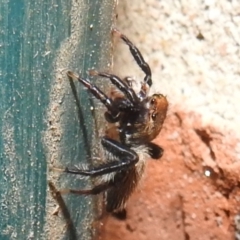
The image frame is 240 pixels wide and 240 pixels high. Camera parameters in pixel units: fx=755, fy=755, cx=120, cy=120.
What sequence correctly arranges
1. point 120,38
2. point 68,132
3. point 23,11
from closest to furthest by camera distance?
point 23,11 → point 68,132 → point 120,38

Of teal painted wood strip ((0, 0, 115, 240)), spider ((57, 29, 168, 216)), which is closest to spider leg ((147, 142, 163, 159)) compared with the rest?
spider ((57, 29, 168, 216))

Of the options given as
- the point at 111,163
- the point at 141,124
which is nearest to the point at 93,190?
the point at 111,163

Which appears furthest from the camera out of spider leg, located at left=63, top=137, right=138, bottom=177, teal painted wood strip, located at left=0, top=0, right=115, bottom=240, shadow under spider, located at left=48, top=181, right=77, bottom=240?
spider leg, located at left=63, top=137, right=138, bottom=177

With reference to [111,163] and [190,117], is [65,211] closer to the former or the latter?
[111,163]

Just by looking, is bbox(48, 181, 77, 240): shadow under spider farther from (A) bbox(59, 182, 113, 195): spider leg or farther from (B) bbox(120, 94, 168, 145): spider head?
(B) bbox(120, 94, 168, 145): spider head

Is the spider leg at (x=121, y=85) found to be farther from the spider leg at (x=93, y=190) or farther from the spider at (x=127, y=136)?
the spider leg at (x=93, y=190)

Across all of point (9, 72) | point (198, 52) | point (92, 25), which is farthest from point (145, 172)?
point (9, 72)

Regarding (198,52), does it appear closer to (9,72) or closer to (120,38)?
(120,38)

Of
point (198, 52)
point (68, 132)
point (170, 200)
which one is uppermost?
point (198, 52)
